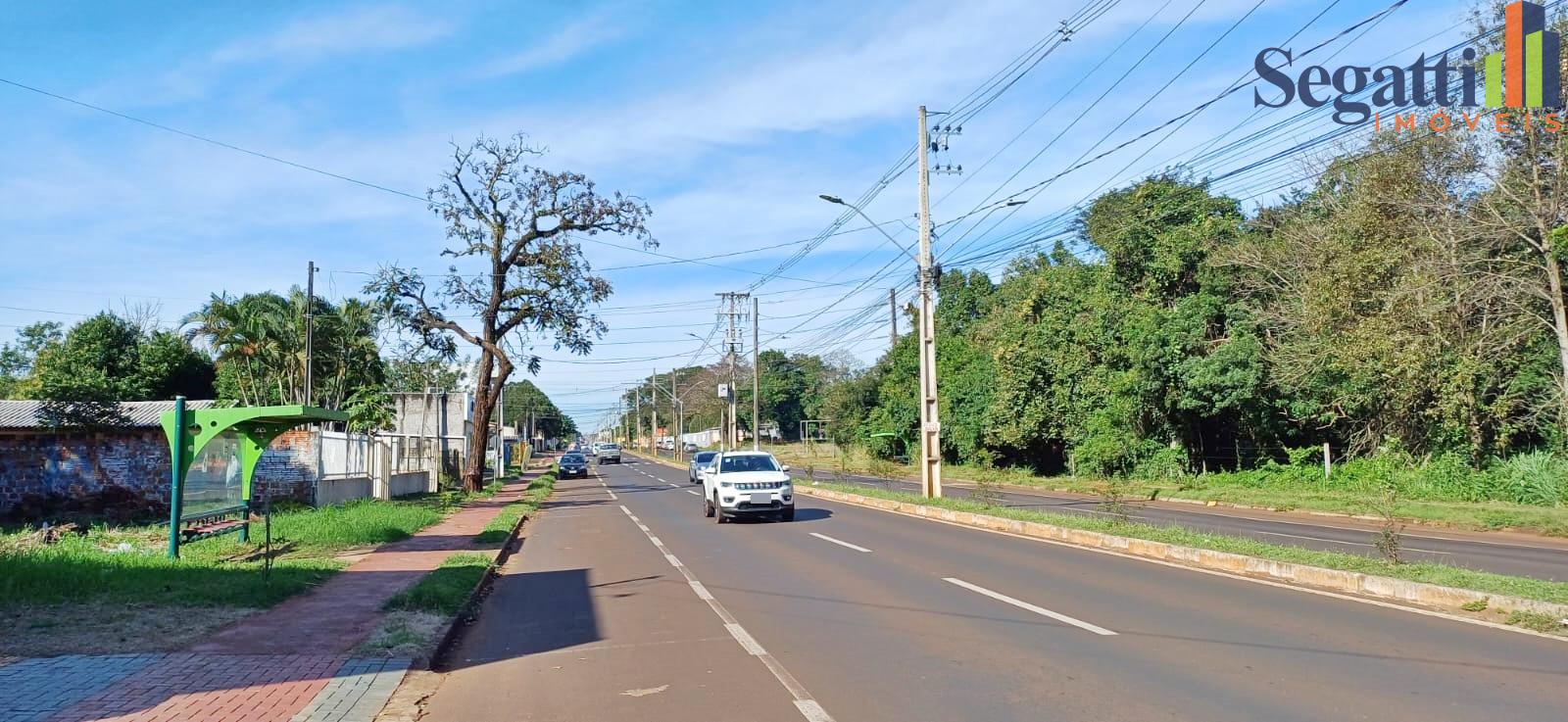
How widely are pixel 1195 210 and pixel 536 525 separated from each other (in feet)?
84.9

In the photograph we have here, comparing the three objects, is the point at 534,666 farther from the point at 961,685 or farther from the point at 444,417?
the point at 444,417

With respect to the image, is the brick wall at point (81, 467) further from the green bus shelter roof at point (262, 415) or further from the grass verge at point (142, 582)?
the green bus shelter roof at point (262, 415)

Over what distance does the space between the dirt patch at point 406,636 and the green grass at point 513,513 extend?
8.62 meters

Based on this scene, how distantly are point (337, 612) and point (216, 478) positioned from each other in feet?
29.8

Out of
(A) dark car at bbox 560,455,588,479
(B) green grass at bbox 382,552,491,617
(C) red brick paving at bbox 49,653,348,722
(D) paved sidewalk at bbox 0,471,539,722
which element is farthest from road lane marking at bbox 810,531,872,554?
(A) dark car at bbox 560,455,588,479

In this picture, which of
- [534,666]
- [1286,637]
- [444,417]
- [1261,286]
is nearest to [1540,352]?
[1261,286]

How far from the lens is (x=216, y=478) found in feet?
59.2

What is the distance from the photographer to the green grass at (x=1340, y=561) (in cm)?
Answer: 979

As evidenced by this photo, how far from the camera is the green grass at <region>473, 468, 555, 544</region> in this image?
19256mm

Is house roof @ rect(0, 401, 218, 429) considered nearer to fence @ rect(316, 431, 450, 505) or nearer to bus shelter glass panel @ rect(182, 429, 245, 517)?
bus shelter glass panel @ rect(182, 429, 245, 517)

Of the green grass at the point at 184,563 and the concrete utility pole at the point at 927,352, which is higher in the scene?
the concrete utility pole at the point at 927,352

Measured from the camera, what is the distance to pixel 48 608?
10.2 metres

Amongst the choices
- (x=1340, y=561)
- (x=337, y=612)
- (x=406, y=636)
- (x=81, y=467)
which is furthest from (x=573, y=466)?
(x=406, y=636)

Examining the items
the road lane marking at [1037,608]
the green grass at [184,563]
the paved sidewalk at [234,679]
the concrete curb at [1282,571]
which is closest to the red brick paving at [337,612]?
the paved sidewalk at [234,679]
